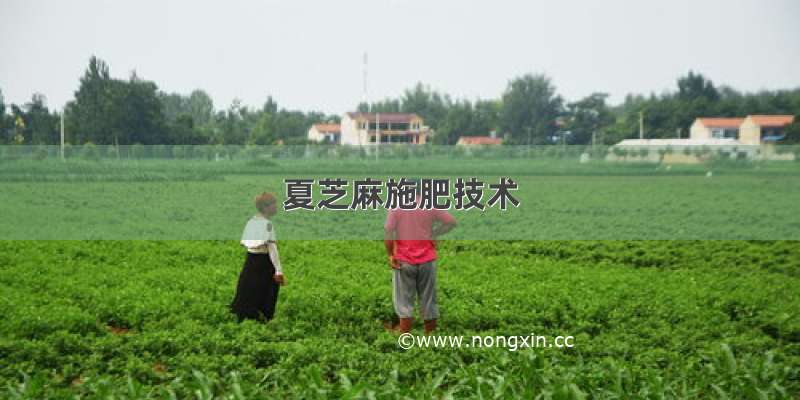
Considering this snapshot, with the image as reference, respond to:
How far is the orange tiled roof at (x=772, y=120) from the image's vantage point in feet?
38.3

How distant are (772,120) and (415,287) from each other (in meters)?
7.54

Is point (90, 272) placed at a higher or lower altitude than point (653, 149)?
lower

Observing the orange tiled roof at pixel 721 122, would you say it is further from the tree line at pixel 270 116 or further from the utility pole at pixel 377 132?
the utility pole at pixel 377 132

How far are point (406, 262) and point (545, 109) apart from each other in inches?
150

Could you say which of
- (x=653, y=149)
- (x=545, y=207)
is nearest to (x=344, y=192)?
(x=653, y=149)

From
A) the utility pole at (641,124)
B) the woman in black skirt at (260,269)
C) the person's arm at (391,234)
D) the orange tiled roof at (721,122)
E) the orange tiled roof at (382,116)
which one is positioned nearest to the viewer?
the person's arm at (391,234)

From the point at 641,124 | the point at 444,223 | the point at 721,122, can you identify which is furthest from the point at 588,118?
the point at 444,223

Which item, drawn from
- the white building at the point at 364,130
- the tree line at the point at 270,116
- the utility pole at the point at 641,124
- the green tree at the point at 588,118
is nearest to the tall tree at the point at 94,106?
the tree line at the point at 270,116

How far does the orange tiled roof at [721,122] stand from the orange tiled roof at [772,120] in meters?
0.32

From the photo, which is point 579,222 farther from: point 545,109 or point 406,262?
point 406,262

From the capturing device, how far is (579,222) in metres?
15.9

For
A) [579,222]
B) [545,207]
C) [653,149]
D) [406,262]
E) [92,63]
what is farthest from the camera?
[545,207]

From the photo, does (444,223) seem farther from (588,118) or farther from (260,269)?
(588,118)

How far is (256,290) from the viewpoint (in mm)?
7453
